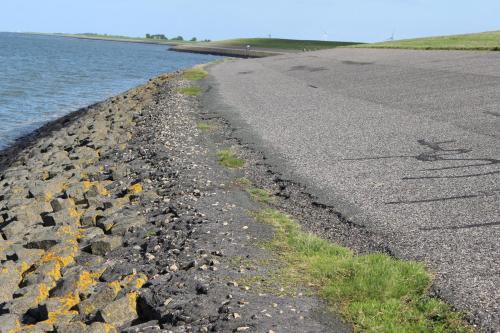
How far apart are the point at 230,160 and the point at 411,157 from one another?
402 centimetres

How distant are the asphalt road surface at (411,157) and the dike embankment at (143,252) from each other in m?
1.64

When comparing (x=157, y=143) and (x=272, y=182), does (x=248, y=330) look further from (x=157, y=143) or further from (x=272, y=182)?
(x=157, y=143)

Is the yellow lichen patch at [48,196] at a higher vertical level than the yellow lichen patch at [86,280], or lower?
lower

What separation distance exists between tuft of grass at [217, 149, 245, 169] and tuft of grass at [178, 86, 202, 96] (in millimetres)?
13939

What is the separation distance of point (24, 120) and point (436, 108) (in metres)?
21.9

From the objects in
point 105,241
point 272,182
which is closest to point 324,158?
point 272,182

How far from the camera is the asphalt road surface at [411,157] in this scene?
260 inches

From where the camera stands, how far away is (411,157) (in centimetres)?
1160

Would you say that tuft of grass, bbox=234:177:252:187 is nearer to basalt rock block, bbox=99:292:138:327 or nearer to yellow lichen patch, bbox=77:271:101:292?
yellow lichen patch, bbox=77:271:101:292

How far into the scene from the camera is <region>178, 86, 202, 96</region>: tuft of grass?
26250mm

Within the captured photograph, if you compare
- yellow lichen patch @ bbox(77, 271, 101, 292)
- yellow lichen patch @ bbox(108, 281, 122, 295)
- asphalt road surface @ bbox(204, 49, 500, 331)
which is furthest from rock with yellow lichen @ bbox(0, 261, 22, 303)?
asphalt road surface @ bbox(204, 49, 500, 331)

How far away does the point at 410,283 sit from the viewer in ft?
19.3

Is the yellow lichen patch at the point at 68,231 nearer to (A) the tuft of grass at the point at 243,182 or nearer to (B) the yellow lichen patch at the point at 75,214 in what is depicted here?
(B) the yellow lichen patch at the point at 75,214

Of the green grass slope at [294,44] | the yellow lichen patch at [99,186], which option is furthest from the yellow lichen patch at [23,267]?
the green grass slope at [294,44]
